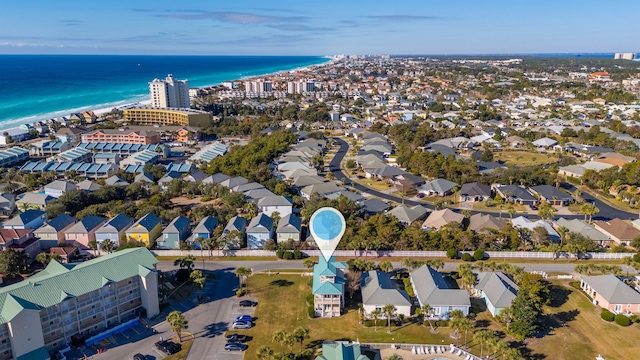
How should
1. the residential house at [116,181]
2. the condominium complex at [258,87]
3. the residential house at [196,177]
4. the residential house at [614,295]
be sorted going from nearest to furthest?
the residential house at [614,295] → the residential house at [116,181] → the residential house at [196,177] → the condominium complex at [258,87]

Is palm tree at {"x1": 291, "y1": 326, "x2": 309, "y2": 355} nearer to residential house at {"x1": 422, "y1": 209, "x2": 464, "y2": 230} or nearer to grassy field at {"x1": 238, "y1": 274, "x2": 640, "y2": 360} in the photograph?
grassy field at {"x1": 238, "y1": 274, "x2": 640, "y2": 360}

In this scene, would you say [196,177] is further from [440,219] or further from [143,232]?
[440,219]

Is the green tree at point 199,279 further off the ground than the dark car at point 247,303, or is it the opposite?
the green tree at point 199,279

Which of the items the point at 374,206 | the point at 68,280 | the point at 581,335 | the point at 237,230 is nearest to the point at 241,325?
the point at 68,280

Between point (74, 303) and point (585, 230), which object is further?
point (585, 230)

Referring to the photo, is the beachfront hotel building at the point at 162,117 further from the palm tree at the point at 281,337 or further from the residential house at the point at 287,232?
the palm tree at the point at 281,337

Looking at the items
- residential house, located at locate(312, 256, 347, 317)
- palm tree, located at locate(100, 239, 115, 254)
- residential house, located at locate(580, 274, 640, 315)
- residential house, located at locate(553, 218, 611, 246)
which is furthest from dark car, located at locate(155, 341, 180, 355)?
residential house, located at locate(553, 218, 611, 246)

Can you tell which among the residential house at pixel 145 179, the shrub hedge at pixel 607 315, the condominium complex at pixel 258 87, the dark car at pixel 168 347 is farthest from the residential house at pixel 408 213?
the condominium complex at pixel 258 87
